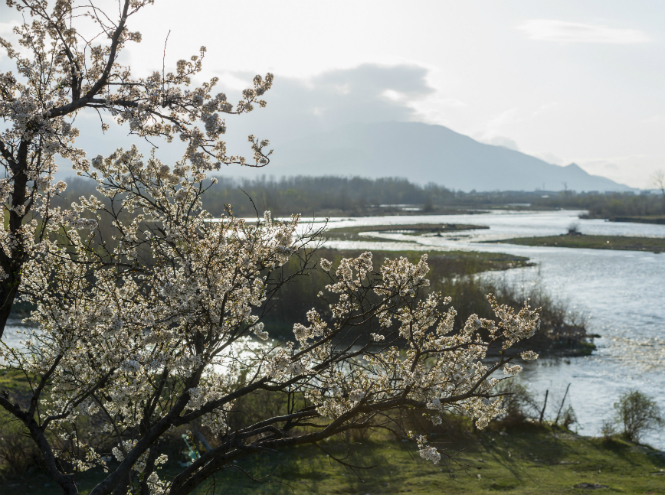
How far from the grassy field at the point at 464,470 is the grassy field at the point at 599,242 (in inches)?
1944

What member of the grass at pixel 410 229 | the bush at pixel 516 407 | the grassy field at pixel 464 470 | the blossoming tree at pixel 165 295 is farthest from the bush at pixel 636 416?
the grass at pixel 410 229

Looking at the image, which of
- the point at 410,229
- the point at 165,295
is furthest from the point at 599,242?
the point at 165,295

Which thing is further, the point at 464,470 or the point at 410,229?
the point at 410,229

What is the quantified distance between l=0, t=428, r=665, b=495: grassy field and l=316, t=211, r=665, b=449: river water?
2391 millimetres

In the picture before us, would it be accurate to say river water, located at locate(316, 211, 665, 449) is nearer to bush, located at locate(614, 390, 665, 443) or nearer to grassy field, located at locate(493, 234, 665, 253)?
bush, located at locate(614, 390, 665, 443)

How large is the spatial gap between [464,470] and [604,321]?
19675mm

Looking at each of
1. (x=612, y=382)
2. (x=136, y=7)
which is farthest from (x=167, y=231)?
(x=612, y=382)

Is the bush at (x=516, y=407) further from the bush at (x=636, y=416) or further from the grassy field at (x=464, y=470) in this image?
the bush at (x=636, y=416)

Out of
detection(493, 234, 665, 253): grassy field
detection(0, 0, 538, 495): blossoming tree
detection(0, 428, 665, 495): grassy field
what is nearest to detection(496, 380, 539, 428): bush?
detection(0, 428, 665, 495): grassy field

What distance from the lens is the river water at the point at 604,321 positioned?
19734 mm

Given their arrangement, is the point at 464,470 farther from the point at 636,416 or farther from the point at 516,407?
the point at 636,416

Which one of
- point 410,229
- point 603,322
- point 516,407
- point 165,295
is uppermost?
point 165,295

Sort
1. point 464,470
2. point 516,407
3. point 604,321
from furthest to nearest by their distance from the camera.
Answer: point 604,321 < point 516,407 < point 464,470

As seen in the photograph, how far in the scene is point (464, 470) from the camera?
13.7 m
